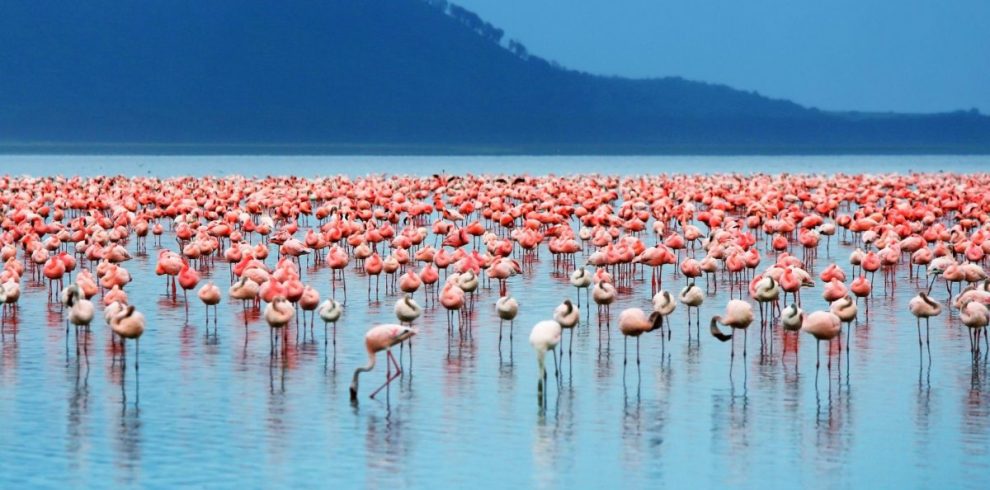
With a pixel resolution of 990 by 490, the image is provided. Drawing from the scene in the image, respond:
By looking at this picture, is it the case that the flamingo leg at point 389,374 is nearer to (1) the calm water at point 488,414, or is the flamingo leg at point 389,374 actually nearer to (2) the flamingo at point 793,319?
(1) the calm water at point 488,414

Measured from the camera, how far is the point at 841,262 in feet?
104

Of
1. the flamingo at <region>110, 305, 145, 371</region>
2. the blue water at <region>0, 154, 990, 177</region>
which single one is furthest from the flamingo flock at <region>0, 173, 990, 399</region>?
the blue water at <region>0, 154, 990, 177</region>

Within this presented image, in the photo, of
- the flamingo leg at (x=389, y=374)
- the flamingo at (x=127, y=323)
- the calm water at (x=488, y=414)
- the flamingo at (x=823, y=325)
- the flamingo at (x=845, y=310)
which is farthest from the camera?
the flamingo at (x=845, y=310)

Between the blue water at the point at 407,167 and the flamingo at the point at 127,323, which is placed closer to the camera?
the flamingo at the point at 127,323

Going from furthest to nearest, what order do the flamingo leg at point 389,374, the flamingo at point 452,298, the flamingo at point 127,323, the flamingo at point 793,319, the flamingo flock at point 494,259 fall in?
the flamingo at point 452,298
the flamingo flock at point 494,259
the flamingo at point 793,319
the flamingo at point 127,323
the flamingo leg at point 389,374

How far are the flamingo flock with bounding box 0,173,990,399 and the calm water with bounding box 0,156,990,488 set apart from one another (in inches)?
17.3

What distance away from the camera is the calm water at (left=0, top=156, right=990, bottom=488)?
14.2 m

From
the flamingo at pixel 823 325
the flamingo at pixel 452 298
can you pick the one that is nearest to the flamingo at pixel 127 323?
the flamingo at pixel 452 298

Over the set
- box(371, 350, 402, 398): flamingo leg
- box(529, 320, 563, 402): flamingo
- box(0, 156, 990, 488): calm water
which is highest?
box(529, 320, 563, 402): flamingo

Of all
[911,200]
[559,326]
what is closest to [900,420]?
[559,326]

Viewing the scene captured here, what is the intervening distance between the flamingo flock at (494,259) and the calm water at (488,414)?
440mm

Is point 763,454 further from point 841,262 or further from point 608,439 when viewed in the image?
point 841,262

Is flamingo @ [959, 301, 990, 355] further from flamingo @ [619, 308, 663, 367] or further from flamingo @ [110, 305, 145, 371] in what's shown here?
flamingo @ [110, 305, 145, 371]

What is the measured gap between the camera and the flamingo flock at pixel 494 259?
1894cm
